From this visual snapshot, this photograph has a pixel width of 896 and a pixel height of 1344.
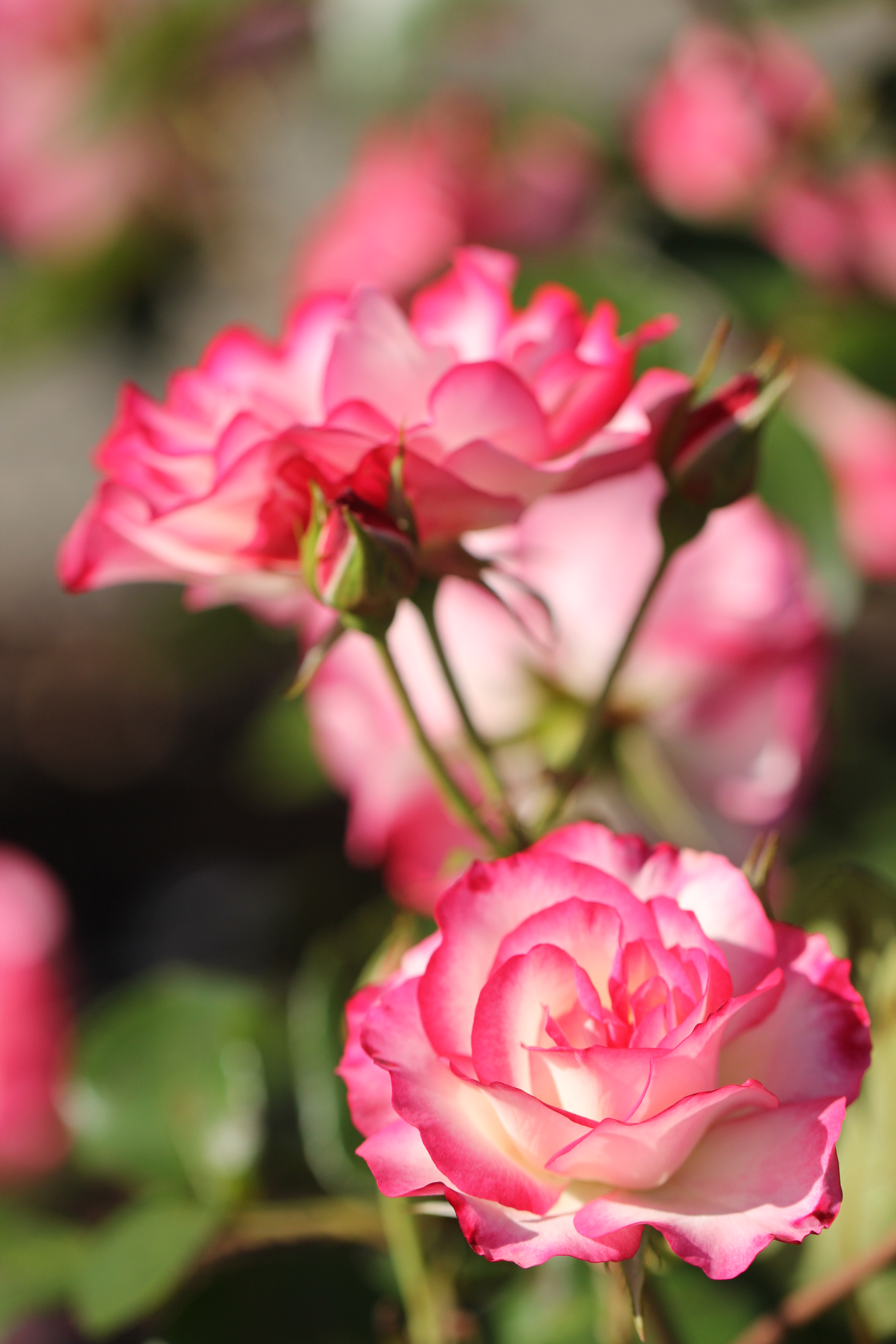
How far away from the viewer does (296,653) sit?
127 centimetres

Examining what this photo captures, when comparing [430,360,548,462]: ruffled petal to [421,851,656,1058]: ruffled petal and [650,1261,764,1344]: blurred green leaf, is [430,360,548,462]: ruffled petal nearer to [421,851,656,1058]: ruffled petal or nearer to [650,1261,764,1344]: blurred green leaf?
[421,851,656,1058]: ruffled petal

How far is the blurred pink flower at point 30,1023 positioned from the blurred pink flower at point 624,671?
0.74ft

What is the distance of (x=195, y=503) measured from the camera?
27cm

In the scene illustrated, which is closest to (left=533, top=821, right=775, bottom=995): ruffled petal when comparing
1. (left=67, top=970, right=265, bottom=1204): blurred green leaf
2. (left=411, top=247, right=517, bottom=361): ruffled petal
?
(left=411, top=247, right=517, bottom=361): ruffled petal

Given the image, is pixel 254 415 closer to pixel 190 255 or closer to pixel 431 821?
pixel 431 821

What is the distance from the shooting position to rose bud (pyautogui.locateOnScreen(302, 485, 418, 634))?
0.87 ft

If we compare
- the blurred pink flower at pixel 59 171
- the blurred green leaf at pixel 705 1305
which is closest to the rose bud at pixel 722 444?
the blurred green leaf at pixel 705 1305

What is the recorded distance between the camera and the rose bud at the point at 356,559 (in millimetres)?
265

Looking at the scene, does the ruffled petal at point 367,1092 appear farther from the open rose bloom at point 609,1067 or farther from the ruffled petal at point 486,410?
the ruffled petal at point 486,410

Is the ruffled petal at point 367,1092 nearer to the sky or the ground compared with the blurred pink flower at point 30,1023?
nearer to the sky

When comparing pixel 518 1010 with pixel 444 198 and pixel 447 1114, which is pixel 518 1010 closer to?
pixel 447 1114

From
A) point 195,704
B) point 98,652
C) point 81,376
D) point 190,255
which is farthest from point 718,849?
point 81,376

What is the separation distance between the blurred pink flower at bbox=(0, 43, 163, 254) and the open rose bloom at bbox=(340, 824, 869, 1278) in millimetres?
891

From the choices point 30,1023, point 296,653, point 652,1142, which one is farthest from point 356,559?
point 296,653
